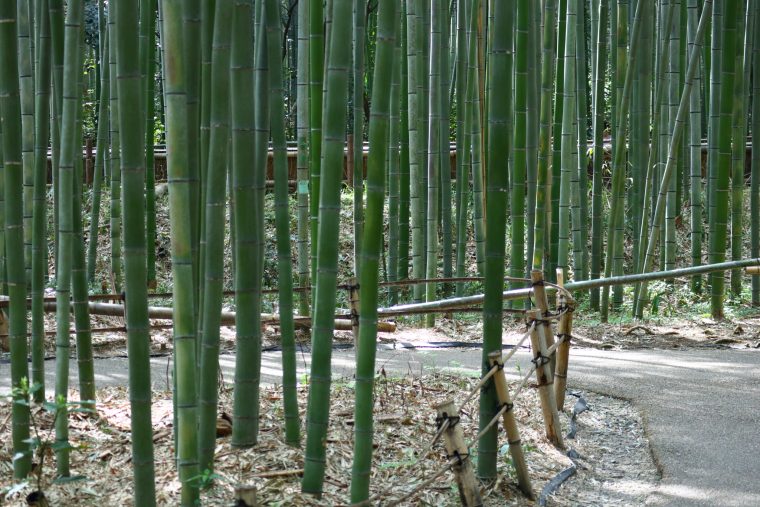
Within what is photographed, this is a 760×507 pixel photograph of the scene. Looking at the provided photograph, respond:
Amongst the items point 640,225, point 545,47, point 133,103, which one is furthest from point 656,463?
point 640,225

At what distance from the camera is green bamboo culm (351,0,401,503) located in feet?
7.27

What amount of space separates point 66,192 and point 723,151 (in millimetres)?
4849

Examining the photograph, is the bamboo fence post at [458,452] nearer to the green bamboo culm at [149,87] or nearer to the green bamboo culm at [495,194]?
the green bamboo culm at [495,194]

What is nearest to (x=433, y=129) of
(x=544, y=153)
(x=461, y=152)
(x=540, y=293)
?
(x=461, y=152)

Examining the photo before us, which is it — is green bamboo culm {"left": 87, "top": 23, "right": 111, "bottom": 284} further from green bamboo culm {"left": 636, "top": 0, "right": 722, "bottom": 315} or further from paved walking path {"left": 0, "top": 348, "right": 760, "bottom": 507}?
green bamboo culm {"left": 636, "top": 0, "right": 722, "bottom": 315}

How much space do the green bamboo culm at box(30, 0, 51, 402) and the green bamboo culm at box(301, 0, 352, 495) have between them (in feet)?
2.59

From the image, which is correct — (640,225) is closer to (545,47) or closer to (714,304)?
(714,304)

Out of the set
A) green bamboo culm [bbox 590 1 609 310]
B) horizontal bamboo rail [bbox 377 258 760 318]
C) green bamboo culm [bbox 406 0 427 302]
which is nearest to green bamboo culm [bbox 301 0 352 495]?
horizontal bamboo rail [bbox 377 258 760 318]

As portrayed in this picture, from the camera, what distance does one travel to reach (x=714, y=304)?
6480 mm

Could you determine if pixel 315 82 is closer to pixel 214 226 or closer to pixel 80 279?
pixel 214 226

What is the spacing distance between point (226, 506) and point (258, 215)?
2.55 ft

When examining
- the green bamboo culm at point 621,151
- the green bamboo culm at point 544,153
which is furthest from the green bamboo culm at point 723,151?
the green bamboo culm at point 544,153

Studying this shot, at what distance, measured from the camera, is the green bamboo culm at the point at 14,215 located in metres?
2.21

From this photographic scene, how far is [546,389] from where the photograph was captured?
333 cm
